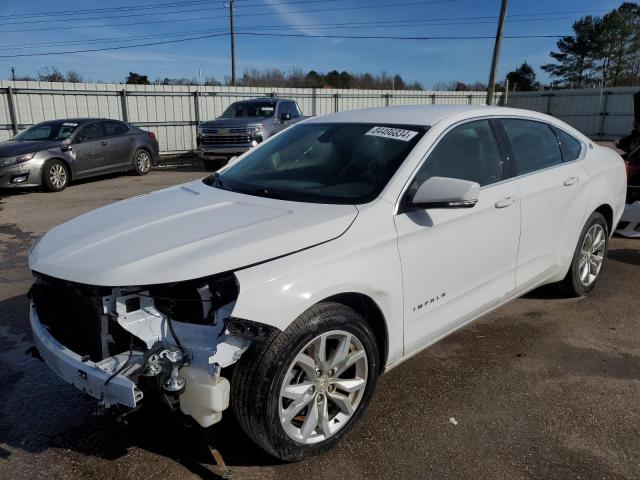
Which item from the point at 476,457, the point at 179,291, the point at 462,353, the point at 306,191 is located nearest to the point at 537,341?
the point at 462,353

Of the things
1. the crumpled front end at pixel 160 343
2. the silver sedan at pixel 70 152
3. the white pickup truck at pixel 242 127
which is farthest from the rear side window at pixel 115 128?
the crumpled front end at pixel 160 343

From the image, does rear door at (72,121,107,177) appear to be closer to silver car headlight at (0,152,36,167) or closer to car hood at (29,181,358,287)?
silver car headlight at (0,152,36,167)

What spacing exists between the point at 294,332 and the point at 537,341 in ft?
7.88

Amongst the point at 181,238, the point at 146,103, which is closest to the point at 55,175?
the point at 146,103

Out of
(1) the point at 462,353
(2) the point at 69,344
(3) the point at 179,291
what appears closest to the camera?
(3) the point at 179,291

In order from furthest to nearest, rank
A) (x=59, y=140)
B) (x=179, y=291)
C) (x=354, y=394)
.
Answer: (x=59, y=140) < (x=354, y=394) < (x=179, y=291)

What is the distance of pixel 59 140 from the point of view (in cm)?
1180

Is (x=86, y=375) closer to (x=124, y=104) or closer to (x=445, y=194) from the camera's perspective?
(x=445, y=194)

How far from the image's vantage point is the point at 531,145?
403 centimetres

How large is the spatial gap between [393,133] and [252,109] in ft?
40.9

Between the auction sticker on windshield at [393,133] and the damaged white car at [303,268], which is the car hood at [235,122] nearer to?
the damaged white car at [303,268]

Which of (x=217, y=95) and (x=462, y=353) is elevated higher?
(x=217, y=95)

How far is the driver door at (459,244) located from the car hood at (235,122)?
1117 centimetres

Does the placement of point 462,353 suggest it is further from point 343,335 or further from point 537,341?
point 343,335
